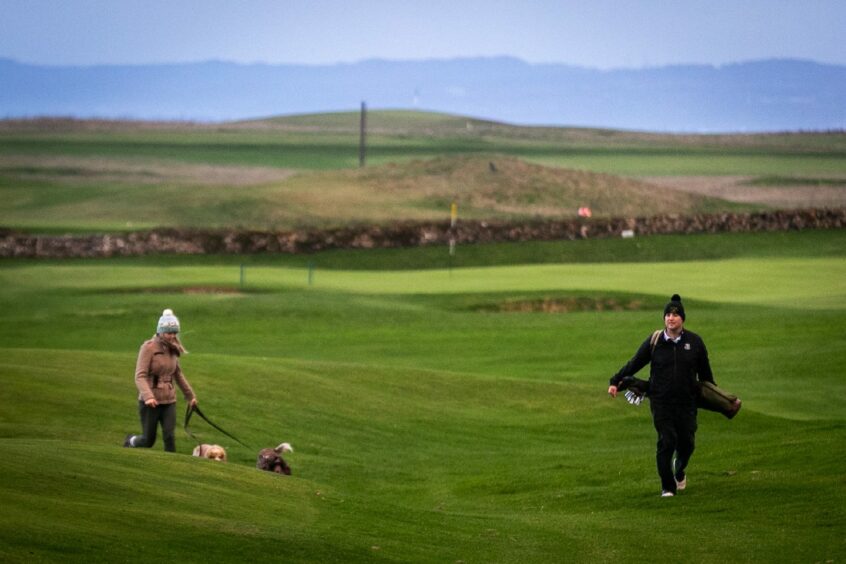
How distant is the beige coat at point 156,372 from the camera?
19.5m

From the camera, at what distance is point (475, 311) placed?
49188 mm

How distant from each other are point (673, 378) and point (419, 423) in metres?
10.2

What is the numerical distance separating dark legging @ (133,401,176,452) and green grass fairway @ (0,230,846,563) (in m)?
1.16

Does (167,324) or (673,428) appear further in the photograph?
(167,324)

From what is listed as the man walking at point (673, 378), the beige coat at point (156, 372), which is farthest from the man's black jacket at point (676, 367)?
A: the beige coat at point (156, 372)

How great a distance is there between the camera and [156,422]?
1995 cm

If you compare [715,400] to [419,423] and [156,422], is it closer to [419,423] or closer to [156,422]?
[156,422]

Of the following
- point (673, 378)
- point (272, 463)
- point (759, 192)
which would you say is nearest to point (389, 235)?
point (759, 192)

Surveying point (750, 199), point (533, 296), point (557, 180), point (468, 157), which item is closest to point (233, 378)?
point (533, 296)

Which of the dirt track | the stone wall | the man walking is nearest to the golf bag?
the man walking

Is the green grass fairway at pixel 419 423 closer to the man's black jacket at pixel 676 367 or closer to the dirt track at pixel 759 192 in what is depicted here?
the man's black jacket at pixel 676 367

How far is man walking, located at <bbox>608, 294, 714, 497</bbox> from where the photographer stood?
17.2 m

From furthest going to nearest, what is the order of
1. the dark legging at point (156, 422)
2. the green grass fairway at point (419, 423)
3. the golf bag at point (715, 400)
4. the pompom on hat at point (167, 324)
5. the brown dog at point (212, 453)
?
1. the brown dog at point (212, 453)
2. the dark legging at point (156, 422)
3. the pompom on hat at point (167, 324)
4. the golf bag at point (715, 400)
5. the green grass fairway at point (419, 423)

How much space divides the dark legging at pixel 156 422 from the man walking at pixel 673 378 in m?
5.66
